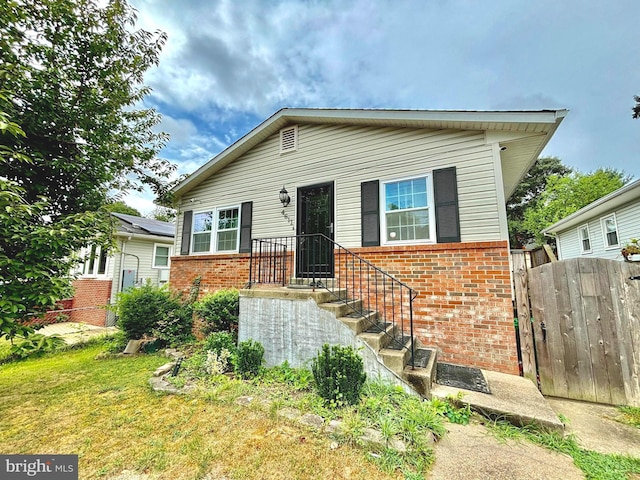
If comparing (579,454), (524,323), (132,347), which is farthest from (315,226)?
(132,347)

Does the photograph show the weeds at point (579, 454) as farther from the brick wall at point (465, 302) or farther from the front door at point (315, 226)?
the front door at point (315, 226)

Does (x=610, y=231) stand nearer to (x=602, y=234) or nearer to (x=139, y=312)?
(x=602, y=234)

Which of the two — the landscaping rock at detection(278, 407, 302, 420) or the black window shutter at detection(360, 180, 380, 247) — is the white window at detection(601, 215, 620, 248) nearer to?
the black window shutter at detection(360, 180, 380, 247)

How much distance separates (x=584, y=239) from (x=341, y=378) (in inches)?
523

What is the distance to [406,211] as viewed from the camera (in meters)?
4.77

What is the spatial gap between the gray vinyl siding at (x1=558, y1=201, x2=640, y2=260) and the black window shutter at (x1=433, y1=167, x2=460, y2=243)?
7365 millimetres

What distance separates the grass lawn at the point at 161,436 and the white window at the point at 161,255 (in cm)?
781

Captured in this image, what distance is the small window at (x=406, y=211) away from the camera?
15.1 ft

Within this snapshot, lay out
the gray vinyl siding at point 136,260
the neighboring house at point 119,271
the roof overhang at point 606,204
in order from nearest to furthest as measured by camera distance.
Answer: the roof overhang at point 606,204, the neighboring house at point 119,271, the gray vinyl siding at point 136,260

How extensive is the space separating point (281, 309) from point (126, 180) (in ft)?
16.0

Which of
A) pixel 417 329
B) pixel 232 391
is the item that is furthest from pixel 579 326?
pixel 232 391

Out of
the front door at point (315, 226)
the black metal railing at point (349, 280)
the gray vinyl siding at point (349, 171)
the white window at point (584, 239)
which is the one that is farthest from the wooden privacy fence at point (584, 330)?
the white window at point (584, 239)

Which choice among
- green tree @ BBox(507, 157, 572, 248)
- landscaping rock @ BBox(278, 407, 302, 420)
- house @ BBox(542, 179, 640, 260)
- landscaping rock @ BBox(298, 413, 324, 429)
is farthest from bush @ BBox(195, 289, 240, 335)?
green tree @ BBox(507, 157, 572, 248)

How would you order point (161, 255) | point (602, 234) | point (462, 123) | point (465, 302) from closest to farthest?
point (465, 302) < point (462, 123) < point (602, 234) < point (161, 255)
